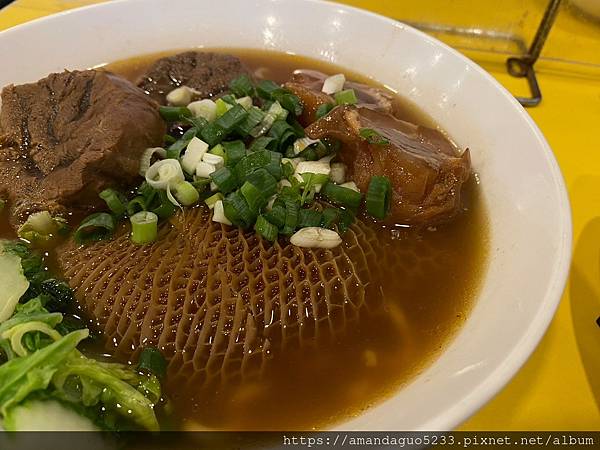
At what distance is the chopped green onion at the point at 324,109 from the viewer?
2.26m

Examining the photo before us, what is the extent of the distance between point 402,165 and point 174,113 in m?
1.11

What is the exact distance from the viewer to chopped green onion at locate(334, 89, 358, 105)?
231 cm

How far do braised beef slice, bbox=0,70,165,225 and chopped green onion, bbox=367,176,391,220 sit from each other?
0.97 meters

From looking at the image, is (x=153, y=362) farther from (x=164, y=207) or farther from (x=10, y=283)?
(x=164, y=207)

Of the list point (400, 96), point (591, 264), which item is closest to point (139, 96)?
point (400, 96)

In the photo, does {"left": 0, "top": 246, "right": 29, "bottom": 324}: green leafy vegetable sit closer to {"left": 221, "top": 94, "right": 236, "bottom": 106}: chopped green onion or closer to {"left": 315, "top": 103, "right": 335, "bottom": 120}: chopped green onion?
{"left": 221, "top": 94, "right": 236, "bottom": 106}: chopped green onion

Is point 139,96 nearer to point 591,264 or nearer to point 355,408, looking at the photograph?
point 355,408

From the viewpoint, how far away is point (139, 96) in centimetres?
225

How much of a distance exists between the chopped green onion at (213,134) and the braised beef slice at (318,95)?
0.41 m

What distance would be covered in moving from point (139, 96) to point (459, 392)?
1.78m

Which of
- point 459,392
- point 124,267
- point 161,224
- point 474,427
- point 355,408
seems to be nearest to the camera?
point 459,392

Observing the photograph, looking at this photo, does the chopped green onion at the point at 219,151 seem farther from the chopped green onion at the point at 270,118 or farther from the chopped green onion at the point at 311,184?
the chopped green onion at the point at 311,184

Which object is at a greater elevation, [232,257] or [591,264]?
[232,257]

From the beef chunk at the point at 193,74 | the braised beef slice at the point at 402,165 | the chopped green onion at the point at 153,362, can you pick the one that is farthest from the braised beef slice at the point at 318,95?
the chopped green onion at the point at 153,362
